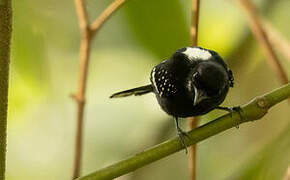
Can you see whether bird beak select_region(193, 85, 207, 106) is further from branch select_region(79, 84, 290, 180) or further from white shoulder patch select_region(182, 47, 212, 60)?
branch select_region(79, 84, 290, 180)

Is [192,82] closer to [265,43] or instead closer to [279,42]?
[265,43]

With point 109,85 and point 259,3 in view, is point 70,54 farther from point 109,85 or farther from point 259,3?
point 259,3

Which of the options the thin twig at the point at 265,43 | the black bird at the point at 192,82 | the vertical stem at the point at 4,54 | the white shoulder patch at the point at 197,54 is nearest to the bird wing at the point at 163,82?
the black bird at the point at 192,82

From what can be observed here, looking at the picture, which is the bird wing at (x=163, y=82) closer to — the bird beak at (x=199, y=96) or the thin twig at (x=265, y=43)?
the bird beak at (x=199, y=96)

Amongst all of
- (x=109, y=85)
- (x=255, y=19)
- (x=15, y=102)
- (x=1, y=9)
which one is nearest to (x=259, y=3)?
(x=255, y=19)

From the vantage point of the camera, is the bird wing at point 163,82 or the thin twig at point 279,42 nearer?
the thin twig at point 279,42

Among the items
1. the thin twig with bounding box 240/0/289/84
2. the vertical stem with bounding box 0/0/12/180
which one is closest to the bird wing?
the thin twig with bounding box 240/0/289/84

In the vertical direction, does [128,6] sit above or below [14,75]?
A: above
